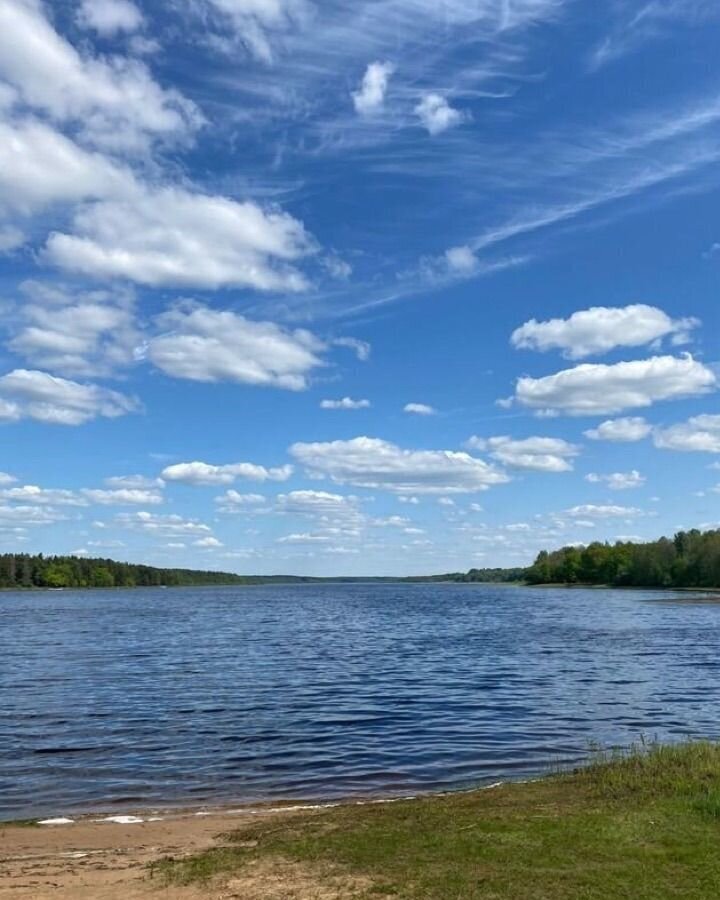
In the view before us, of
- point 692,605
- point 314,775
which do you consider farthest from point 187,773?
point 692,605

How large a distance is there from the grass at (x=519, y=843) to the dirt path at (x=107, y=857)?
0.47m

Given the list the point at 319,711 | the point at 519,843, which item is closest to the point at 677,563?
the point at 319,711

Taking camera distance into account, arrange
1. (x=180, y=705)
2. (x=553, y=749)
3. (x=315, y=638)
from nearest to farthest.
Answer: (x=553, y=749) → (x=180, y=705) → (x=315, y=638)

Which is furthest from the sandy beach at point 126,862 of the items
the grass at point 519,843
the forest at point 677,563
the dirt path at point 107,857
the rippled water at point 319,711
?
the forest at point 677,563

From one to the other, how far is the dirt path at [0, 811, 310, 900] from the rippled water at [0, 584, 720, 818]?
7.70 ft

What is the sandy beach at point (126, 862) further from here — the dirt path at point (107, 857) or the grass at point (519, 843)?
the grass at point (519, 843)

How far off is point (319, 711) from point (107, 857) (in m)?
17.9

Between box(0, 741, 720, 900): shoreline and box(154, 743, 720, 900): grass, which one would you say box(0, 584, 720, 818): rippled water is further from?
box(154, 743, 720, 900): grass

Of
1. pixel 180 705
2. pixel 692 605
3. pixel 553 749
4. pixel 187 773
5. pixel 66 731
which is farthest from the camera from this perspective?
pixel 692 605

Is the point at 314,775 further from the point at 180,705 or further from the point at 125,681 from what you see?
the point at 125,681

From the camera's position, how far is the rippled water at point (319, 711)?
20141 millimetres

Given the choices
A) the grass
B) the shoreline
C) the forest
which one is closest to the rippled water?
the shoreline

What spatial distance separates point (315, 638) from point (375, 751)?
142 feet

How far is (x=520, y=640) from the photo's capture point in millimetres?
59875
